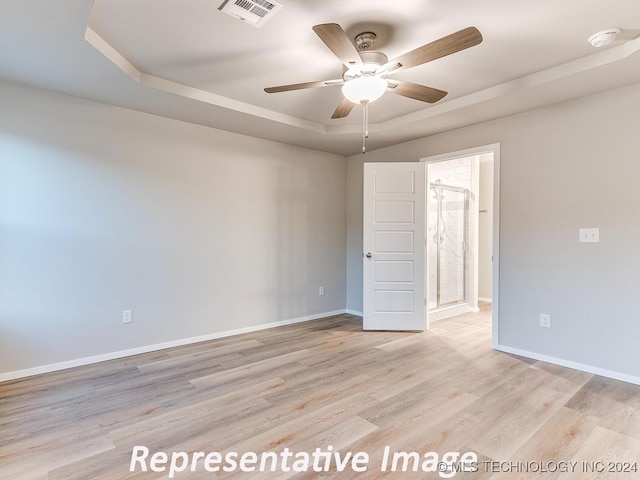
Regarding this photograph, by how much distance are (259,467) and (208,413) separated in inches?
26.1

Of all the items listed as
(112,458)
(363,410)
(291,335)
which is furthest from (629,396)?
(112,458)

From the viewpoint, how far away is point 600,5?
189 centimetres

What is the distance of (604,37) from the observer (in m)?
2.15

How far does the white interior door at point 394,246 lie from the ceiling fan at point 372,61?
1720 mm

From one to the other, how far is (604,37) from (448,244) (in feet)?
11.1

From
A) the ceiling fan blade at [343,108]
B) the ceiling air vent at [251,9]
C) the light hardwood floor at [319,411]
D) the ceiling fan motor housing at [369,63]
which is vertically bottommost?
the light hardwood floor at [319,411]

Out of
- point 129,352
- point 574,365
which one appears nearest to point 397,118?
point 574,365

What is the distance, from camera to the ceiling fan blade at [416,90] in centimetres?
226

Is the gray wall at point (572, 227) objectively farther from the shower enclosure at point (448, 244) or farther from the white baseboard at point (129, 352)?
the white baseboard at point (129, 352)

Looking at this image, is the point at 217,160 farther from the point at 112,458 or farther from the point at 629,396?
the point at 629,396

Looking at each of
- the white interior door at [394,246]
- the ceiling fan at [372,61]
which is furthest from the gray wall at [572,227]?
the ceiling fan at [372,61]

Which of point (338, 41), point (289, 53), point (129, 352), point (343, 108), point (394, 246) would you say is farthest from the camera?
point (394, 246)

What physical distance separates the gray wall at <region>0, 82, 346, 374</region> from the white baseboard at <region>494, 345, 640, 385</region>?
249 centimetres

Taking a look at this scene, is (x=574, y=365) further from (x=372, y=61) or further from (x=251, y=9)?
(x=251, y=9)
